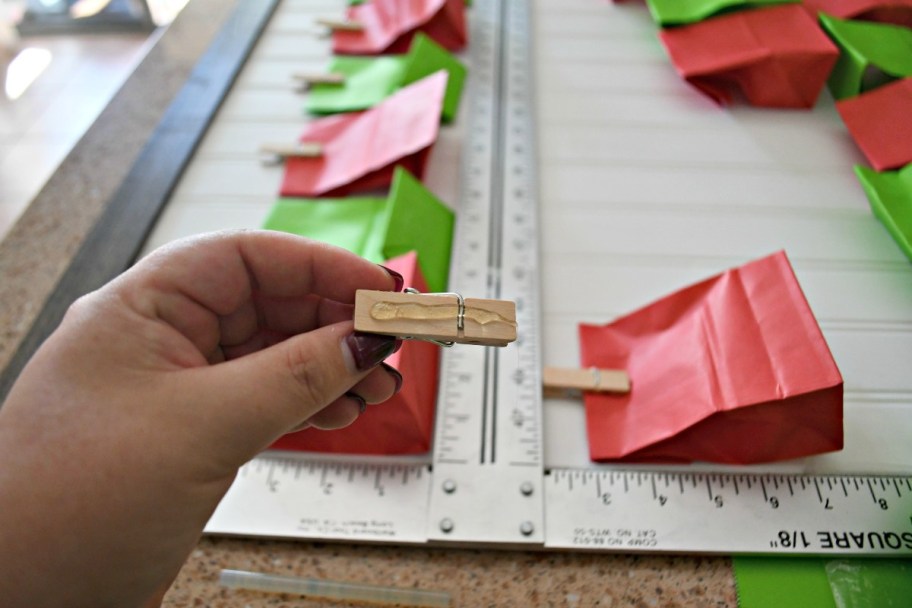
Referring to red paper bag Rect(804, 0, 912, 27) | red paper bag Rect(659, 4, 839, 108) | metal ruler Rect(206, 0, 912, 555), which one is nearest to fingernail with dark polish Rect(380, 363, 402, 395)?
metal ruler Rect(206, 0, 912, 555)

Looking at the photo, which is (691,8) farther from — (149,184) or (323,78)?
(149,184)

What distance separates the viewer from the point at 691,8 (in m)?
1.20

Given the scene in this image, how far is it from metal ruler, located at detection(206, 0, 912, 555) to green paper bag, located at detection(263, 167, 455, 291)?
0.19 metres

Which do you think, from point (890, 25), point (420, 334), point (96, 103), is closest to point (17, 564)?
point (420, 334)

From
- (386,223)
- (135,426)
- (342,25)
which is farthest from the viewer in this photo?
(342,25)

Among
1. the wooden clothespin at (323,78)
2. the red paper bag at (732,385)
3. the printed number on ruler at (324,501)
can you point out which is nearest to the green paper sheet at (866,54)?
the red paper bag at (732,385)

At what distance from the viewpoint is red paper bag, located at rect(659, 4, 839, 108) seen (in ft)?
3.56

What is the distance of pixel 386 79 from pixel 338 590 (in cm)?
93

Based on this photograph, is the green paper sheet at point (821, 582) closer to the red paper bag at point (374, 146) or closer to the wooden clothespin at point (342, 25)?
the red paper bag at point (374, 146)

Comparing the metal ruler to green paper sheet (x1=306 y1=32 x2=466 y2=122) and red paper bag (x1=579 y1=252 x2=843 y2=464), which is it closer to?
red paper bag (x1=579 y1=252 x2=843 y2=464)

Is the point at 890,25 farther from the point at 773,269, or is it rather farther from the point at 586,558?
the point at 586,558

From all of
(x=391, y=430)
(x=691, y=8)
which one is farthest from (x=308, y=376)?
(x=691, y=8)

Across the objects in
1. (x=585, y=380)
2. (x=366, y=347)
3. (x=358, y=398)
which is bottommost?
(x=585, y=380)

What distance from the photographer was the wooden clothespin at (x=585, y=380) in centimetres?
76
